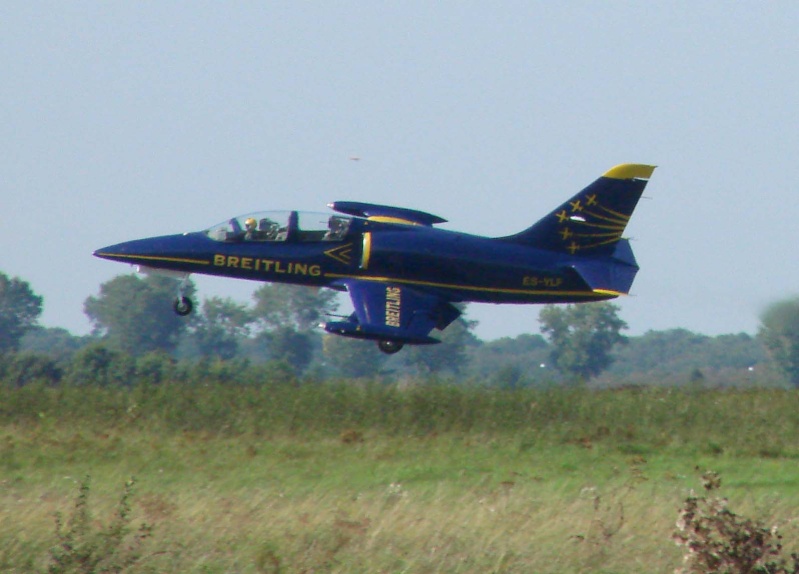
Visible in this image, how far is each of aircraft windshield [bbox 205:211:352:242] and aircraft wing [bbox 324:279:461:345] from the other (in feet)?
3.50

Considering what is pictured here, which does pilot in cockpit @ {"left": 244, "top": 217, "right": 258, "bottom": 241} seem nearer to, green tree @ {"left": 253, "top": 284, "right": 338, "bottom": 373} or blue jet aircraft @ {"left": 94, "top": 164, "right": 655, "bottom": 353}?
blue jet aircraft @ {"left": 94, "top": 164, "right": 655, "bottom": 353}

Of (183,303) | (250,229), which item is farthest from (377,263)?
(183,303)

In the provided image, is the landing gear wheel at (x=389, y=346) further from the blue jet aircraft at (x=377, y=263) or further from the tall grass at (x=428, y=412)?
the tall grass at (x=428, y=412)

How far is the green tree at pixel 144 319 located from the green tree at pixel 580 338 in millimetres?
21379

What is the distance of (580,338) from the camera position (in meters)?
71.5

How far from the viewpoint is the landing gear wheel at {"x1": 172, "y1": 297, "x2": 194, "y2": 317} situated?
24500mm

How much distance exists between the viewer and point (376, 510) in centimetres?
1748

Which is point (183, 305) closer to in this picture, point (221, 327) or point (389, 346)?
point (389, 346)

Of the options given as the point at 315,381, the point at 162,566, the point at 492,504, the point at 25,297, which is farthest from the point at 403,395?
the point at 25,297

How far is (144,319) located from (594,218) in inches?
1942

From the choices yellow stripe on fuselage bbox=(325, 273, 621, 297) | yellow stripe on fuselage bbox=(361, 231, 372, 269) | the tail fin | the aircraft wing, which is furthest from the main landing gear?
the tail fin

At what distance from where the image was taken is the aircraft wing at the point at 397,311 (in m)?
22.0

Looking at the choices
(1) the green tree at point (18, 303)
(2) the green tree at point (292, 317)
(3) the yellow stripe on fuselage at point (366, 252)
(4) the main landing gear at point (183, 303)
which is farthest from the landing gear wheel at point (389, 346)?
(1) the green tree at point (18, 303)

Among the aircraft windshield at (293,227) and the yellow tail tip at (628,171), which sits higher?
the yellow tail tip at (628,171)
